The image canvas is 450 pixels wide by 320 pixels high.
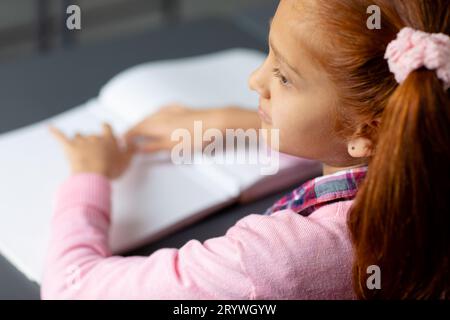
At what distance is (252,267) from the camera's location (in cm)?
62

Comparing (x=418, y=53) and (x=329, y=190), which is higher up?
(x=418, y=53)

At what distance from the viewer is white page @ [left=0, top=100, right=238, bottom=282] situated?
848 mm

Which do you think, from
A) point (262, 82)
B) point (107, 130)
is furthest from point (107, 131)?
point (262, 82)

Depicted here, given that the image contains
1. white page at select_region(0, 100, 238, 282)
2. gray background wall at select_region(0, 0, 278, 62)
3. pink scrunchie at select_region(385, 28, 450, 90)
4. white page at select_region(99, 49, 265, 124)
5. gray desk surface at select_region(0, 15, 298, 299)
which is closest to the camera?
pink scrunchie at select_region(385, 28, 450, 90)

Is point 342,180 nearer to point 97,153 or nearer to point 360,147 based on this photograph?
point 360,147

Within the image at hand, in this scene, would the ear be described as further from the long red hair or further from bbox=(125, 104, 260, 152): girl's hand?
bbox=(125, 104, 260, 152): girl's hand

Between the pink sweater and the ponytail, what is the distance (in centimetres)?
3

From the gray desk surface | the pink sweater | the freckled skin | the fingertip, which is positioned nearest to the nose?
the freckled skin

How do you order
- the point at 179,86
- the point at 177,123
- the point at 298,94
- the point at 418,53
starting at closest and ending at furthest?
the point at 418,53
the point at 298,94
the point at 177,123
the point at 179,86

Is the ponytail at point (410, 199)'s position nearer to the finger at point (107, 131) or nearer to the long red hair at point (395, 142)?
the long red hair at point (395, 142)

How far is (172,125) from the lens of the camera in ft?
3.32

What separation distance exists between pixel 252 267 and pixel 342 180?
0.12 m

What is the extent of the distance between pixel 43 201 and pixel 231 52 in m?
0.46

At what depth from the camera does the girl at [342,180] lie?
553mm
